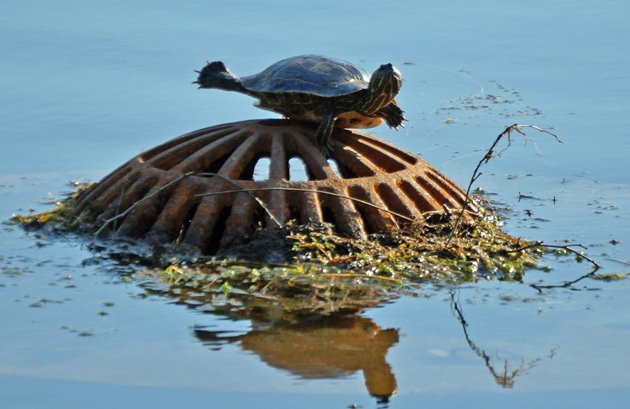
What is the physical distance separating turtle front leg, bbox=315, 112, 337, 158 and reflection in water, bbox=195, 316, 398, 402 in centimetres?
153

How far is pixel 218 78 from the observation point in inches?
342

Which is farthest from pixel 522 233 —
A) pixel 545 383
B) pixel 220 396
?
pixel 220 396

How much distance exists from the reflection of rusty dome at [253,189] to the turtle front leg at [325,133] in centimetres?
6

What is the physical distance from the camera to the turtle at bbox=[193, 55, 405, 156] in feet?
26.0

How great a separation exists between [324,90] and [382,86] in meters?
0.35

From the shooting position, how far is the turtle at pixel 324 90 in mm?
7934

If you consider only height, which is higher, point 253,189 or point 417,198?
point 253,189

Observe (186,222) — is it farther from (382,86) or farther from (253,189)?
(382,86)

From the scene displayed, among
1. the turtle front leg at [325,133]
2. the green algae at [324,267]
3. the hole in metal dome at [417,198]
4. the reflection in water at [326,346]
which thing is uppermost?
the turtle front leg at [325,133]

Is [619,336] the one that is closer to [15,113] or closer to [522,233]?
[522,233]

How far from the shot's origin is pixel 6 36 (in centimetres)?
1303

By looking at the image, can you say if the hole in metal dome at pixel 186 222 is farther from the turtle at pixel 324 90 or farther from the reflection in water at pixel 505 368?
the reflection in water at pixel 505 368

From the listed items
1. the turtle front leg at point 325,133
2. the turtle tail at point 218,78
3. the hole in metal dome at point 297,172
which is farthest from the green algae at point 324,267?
the hole in metal dome at point 297,172

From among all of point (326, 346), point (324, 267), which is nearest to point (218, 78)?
point (324, 267)
